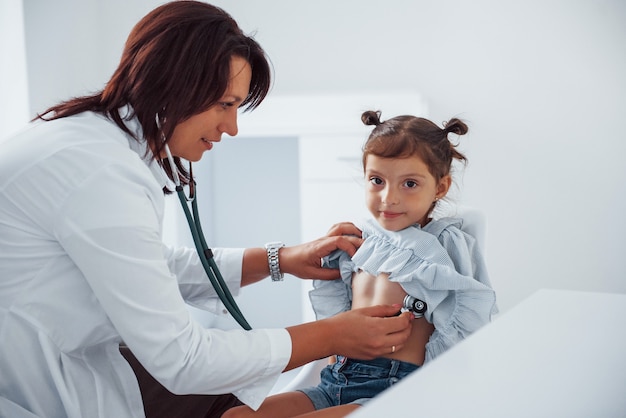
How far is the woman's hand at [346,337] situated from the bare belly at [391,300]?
174mm

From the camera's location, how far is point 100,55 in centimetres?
344

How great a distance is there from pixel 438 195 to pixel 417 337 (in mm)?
333

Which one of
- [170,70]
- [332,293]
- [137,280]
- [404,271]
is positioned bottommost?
[332,293]

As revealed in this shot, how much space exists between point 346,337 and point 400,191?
41cm

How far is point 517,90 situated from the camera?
3191 mm

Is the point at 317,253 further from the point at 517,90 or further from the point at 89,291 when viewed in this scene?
the point at 517,90

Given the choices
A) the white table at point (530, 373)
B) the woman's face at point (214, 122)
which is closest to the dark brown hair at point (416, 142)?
the woman's face at point (214, 122)

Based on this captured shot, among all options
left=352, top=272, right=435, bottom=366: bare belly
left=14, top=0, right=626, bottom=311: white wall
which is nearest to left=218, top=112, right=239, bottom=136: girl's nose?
left=352, top=272, right=435, bottom=366: bare belly

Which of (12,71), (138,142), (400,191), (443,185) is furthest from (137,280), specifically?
(12,71)

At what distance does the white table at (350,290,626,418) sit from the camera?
567mm

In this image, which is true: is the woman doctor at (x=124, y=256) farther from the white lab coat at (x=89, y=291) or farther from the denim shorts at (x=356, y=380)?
the denim shorts at (x=356, y=380)

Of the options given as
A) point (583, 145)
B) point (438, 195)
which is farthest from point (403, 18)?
point (438, 195)

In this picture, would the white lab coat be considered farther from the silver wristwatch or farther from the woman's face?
the silver wristwatch

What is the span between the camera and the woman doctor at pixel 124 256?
117cm
